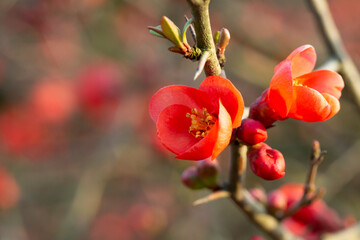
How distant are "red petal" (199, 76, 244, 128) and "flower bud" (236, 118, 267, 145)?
3 centimetres

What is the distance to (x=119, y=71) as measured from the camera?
363 cm

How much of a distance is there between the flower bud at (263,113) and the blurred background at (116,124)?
161cm

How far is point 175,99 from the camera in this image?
0.89 m

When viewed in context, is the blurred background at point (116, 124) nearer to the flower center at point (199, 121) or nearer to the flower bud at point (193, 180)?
the flower bud at point (193, 180)

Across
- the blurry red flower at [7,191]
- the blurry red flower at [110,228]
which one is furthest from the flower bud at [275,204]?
the blurry red flower at [110,228]

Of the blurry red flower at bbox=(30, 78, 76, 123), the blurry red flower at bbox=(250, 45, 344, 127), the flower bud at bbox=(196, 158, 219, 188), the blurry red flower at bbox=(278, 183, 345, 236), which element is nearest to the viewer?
the blurry red flower at bbox=(250, 45, 344, 127)

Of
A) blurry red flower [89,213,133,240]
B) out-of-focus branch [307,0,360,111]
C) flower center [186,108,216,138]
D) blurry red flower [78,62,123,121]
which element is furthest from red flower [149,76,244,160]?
blurry red flower [89,213,133,240]

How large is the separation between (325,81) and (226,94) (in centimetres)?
27

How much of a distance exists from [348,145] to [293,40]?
2.72 feet

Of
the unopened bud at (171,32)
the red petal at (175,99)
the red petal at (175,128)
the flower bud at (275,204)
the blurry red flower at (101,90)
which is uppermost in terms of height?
the unopened bud at (171,32)

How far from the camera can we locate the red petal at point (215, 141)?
0.76m

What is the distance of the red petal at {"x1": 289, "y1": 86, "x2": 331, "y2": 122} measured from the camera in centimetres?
81

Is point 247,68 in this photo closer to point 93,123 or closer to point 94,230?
point 93,123

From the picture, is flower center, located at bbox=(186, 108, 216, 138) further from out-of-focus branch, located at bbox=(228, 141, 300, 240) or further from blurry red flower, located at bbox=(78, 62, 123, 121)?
blurry red flower, located at bbox=(78, 62, 123, 121)
